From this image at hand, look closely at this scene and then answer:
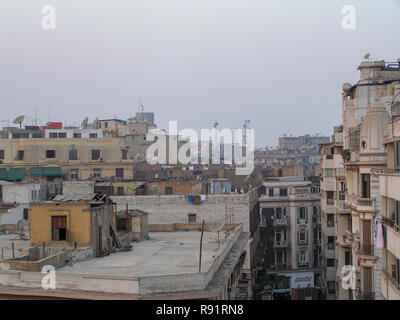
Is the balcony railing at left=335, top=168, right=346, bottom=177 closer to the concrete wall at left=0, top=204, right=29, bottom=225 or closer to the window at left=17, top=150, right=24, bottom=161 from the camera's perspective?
the concrete wall at left=0, top=204, right=29, bottom=225

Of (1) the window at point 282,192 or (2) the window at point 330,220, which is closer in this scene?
(2) the window at point 330,220

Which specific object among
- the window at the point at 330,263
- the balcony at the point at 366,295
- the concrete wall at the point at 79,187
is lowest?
the window at the point at 330,263

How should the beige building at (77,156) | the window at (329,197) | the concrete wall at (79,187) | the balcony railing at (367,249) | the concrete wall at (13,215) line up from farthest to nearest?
the beige building at (77,156), the concrete wall at (79,187), the window at (329,197), the concrete wall at (13,215), the balcony railing at (367,249)

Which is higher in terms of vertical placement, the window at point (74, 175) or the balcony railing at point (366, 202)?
the window at point (74, 175)

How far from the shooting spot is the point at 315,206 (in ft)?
130

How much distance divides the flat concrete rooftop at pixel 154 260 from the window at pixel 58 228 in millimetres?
1734

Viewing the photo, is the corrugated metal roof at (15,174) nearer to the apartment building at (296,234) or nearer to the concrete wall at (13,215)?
the concrete wall at (13,215)

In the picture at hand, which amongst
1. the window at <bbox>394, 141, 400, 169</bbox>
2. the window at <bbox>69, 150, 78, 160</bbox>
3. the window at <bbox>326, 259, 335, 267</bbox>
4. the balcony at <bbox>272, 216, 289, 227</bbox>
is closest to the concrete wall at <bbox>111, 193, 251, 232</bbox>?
the window at <bbox>326, 259, 335, 267</bbox>

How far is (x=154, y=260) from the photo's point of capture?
18.5 m

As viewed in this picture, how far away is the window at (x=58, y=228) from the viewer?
Result: 783 inches

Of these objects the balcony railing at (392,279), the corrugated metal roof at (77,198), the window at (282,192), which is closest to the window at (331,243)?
the window at (282,192)

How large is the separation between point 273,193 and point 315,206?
3178 millimetres
